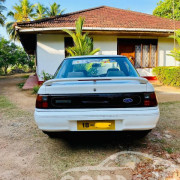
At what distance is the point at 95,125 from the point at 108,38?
8837mm

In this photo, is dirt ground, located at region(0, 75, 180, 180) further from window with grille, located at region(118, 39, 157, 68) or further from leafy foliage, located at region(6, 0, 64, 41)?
leafy foliage, located at region(6, 0, 64, 41)

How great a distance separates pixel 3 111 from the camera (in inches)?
215

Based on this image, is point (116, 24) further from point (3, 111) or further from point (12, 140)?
point (12, 140)

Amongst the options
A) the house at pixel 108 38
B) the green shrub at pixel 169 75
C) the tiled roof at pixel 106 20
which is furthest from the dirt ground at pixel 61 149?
the tiled roof at pixel 106 20

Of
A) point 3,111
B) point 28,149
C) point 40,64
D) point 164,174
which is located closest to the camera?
point 164,174

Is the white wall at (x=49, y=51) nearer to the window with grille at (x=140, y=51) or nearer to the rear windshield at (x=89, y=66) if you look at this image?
the window with grille at (x=140, y=51)

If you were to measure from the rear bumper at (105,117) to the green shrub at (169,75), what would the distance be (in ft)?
23.9

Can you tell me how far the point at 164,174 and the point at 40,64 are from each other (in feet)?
28.2

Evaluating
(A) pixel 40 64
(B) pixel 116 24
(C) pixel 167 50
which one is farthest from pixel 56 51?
(C) pixel 167 50

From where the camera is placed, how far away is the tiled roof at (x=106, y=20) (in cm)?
978

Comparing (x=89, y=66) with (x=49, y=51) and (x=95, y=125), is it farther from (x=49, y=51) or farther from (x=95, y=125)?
(x=49, y=51)

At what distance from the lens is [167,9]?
961 inches

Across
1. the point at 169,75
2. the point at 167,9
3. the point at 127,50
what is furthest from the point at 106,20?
the point at 167,9

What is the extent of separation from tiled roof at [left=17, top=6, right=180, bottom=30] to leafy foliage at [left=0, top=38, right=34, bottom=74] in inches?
615
